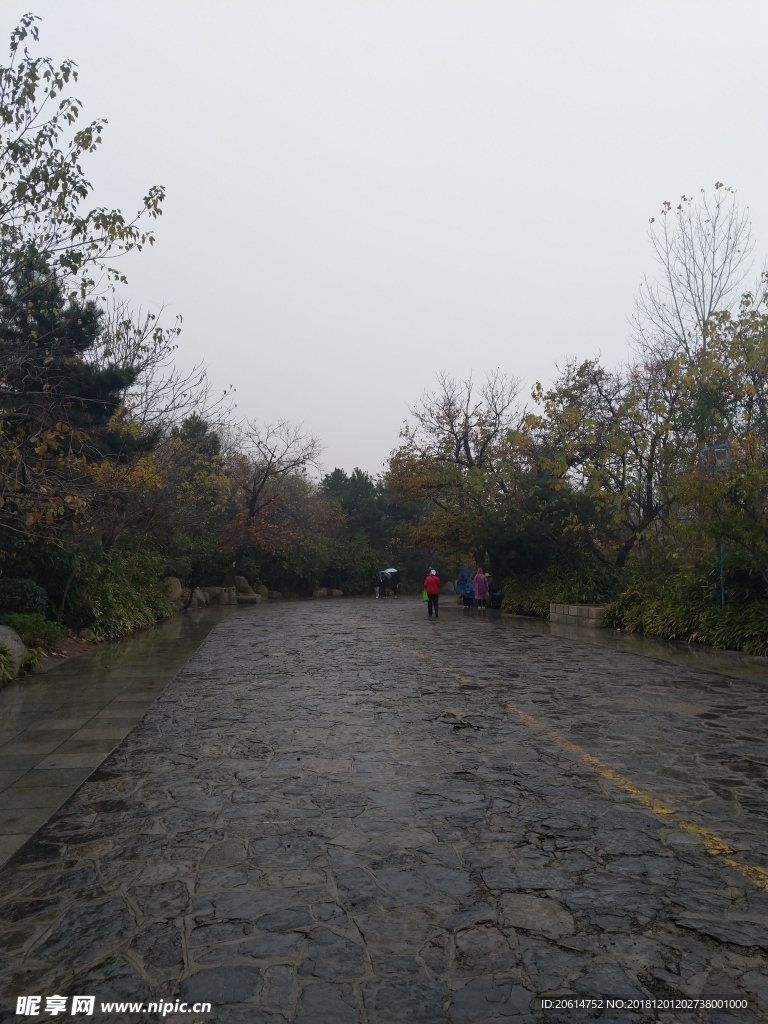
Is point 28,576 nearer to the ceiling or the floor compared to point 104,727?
nearer to the ceiling

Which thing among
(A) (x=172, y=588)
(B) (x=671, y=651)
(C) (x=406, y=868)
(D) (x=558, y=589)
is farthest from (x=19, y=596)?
(D) (x=558, y=589)

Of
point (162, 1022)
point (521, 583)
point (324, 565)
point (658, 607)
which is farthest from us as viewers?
point (324, 565)

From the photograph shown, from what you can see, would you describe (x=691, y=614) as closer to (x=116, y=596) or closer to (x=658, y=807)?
(x=658, y=807)

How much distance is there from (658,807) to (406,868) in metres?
1.95

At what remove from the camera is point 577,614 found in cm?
2284

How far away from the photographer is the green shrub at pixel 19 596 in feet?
48.2

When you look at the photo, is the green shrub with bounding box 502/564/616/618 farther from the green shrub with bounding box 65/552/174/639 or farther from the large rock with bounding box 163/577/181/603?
the large rock with bounding box 163/577/181/603

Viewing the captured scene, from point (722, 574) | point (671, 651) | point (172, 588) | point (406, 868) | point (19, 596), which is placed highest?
point (722, 574)

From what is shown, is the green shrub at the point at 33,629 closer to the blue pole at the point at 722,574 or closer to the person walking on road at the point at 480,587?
the blue pole at the point at 722,574

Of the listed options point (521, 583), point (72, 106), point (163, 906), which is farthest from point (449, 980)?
point (521, 583)

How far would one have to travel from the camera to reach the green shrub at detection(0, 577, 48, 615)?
14703 mm

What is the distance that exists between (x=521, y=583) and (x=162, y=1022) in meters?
26.8

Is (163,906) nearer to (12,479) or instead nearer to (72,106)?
(12,479)

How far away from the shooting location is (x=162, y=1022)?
9.68 feet
